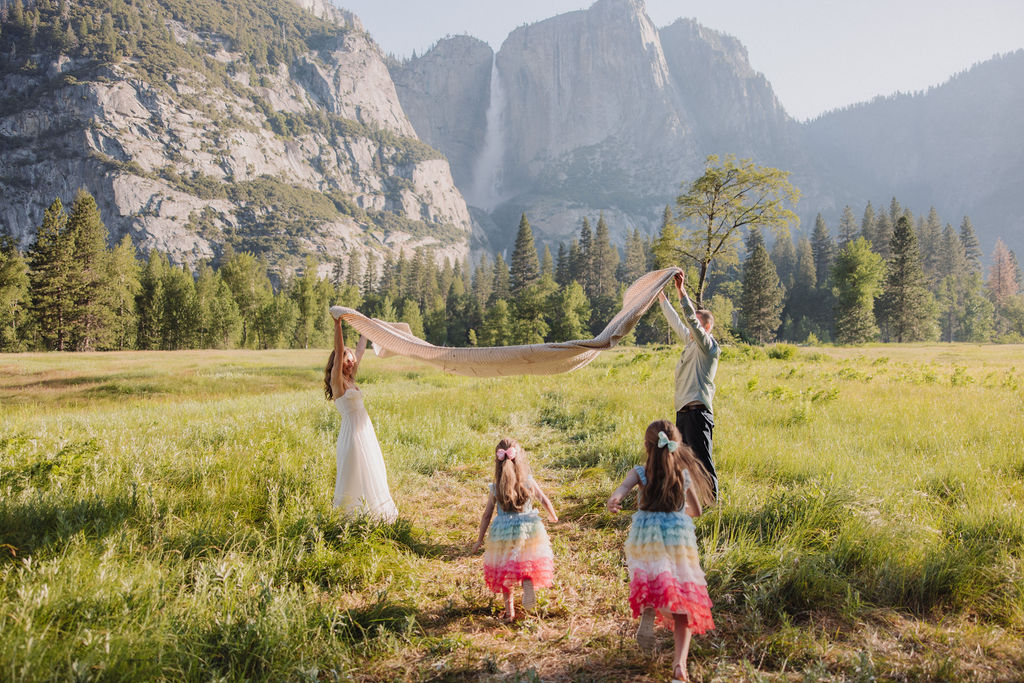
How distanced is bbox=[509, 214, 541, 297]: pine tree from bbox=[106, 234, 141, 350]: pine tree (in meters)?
47.7

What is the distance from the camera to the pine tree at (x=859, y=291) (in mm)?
51656

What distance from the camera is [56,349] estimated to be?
2977 centimetres

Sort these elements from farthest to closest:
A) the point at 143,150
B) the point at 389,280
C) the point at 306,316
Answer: the point at 143,150, the point at 389,280, the point at 306,316

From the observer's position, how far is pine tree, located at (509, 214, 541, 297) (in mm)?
72000

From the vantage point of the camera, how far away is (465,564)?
16.7ft

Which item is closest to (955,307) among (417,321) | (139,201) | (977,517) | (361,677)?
(417,321)

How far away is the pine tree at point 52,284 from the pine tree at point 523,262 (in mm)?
A: 50571

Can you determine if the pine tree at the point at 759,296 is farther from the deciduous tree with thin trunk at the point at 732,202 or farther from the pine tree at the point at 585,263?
the deciduous tree with thin trunk at the point at 732,202

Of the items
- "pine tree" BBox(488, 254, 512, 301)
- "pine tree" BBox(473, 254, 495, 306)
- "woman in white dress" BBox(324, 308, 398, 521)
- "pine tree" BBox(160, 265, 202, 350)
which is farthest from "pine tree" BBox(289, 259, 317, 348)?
"woman in white dress" BBox(324, 308, 398, 521)

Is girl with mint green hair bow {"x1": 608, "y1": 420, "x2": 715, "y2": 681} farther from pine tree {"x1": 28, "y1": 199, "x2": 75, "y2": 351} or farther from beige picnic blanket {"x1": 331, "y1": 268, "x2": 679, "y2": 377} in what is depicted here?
pine tree {"x1": 28, "y1": 199, "x2": 75, "y2": 351}

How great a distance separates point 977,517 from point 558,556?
176 inches

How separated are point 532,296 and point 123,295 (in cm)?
4648

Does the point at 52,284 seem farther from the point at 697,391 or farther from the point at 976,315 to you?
the point at 976,315

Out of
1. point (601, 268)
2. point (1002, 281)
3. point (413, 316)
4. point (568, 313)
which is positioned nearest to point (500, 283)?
point (413, 316)
